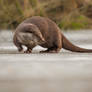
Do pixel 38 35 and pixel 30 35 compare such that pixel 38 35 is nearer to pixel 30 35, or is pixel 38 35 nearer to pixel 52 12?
pixel 30 35

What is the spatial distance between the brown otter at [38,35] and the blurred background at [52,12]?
1.87 meters

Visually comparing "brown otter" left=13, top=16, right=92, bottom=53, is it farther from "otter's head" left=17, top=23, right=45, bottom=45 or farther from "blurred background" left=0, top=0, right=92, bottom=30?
"blurred background" left=0, top=0, right=92, bottom=30

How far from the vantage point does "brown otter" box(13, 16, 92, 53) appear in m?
2.28

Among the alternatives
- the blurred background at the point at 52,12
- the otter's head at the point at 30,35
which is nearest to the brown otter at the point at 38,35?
the otter's head at the point at 30,35

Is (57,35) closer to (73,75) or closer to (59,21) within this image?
(73,75)

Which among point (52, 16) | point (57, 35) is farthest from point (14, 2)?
point (57, 35)

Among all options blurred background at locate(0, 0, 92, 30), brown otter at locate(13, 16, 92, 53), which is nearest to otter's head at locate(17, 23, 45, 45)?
brown otter at locate(13, 16, 92, 53)

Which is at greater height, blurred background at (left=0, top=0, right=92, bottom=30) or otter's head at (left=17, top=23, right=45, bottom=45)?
otter's head at (left=17, top=23, right=45, bottom=45)

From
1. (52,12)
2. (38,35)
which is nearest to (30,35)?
(38,35)

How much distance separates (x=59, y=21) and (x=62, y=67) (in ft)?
12.2

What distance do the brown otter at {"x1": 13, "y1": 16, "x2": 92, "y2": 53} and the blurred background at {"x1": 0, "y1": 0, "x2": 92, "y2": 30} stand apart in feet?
6.15

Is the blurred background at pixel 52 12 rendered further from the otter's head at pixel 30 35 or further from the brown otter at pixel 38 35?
the otter's head at pixel 30 35

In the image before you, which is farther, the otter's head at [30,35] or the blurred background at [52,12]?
the blurred background at [52,12]

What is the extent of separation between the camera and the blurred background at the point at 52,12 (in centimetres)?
443
